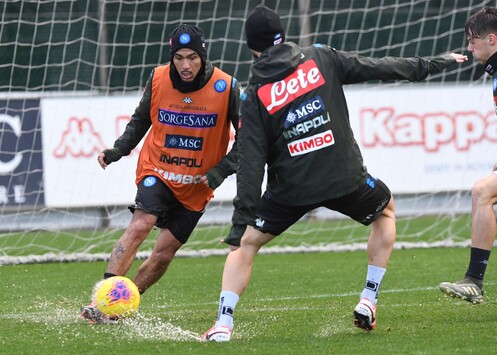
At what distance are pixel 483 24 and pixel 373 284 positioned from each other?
2.02m

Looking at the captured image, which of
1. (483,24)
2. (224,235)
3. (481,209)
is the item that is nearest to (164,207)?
(481,209)

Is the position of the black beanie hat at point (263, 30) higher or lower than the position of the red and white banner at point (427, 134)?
higher

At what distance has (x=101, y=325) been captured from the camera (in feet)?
22.9

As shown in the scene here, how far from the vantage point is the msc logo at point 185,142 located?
7.60 m

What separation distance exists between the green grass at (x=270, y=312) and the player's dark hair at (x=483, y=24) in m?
1.96

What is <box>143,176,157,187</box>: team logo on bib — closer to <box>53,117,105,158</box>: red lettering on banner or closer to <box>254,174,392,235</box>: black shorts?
<box>254,174,392,235</box>: black shorts

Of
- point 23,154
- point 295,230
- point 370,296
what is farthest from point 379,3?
point 370,296

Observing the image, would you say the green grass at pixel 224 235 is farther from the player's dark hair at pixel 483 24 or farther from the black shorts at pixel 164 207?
the player's dark hair at pixel 483 24

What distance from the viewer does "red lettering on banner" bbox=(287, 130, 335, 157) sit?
612cm

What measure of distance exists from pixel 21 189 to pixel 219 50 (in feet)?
10.9

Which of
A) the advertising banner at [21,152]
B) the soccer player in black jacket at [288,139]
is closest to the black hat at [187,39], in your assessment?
the soccer player in black jacket at [288,139]

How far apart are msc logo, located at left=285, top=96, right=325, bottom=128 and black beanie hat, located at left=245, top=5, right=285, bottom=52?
0.41 metres

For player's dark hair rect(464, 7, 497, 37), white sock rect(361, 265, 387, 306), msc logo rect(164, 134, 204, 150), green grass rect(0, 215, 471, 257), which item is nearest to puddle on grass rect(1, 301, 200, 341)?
white sock rect(361, 265, 387, 306)

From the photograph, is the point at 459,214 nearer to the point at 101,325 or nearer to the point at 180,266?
the point at 180,266
